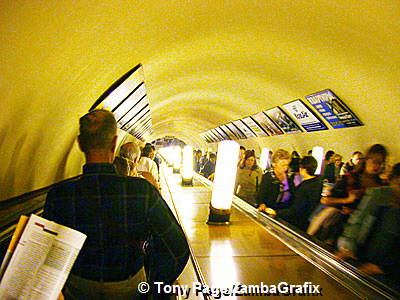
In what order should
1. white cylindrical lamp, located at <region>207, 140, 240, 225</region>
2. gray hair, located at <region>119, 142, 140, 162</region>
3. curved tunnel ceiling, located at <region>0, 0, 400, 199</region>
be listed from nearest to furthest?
curved tunnel ceiling, located at <region>0, 0, 400, 199</region> → white cylindrical lamp, located at <region>207, 140, 240, 225</region> → gray hair, located at <region>119, 142, 140, 162</region>

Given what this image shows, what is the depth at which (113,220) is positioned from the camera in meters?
1.48

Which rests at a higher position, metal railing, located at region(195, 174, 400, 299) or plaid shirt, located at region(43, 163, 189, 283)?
plaid shirt, located at region(43, 163, 189, 283)

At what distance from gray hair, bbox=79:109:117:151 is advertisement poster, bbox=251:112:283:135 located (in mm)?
10832

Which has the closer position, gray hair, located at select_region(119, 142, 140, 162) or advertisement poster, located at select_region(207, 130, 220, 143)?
gray hair, located at select_region(119, 142, 140, 162)

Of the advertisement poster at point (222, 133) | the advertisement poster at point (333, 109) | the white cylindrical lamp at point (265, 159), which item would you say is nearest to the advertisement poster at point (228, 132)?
the advertisement poster at point (222, 133)

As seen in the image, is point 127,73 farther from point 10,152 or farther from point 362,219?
point 362,219

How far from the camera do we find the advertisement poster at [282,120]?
1058cm

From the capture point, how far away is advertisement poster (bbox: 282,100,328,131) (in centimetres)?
918

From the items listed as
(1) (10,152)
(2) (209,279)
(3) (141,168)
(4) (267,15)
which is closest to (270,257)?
(2) (209,279)

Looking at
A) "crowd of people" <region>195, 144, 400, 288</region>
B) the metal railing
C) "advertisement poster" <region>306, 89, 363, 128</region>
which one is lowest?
the metal railing

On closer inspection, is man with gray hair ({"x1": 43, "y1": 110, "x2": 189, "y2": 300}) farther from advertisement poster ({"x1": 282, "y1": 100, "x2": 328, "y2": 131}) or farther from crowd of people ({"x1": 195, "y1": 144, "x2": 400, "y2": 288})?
advertisement poster ({"x1": 282, "y1": 100, "x2": 328, "y2": 131})

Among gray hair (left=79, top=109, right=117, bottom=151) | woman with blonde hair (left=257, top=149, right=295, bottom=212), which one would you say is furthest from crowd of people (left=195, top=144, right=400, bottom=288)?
gray hair (left=79, top=109, right=117, bottom=151)

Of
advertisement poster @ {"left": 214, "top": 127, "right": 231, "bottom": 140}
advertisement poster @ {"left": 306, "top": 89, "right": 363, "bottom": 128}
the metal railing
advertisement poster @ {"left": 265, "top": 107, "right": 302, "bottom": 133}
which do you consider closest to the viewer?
the metal railing

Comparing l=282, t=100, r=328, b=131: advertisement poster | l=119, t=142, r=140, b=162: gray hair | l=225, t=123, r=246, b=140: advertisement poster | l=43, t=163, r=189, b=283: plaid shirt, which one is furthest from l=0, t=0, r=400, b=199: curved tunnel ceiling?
l=225, t=123, r=246, b=140: advertisement poster
